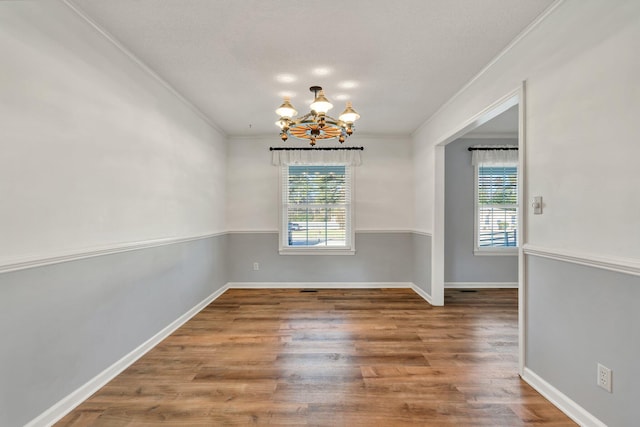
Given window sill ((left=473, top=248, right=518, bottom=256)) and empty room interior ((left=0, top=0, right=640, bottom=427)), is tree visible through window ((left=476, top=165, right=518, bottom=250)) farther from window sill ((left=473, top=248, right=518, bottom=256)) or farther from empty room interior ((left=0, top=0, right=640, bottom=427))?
empty room interior ((left=0, top=0, right=640, bottom=427))

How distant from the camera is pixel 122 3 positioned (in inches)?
75.8

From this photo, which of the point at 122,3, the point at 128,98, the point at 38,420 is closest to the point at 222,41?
the point at 122,3

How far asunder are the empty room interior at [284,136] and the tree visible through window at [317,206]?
4.35 ft

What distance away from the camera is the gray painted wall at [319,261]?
16.7 ft

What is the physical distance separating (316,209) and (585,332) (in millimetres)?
3782

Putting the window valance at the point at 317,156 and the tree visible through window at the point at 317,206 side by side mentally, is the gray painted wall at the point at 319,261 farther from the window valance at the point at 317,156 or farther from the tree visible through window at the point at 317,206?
the window valance at the point at 317,156

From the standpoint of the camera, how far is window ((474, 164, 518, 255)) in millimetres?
5082

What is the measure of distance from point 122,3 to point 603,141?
2.93 m

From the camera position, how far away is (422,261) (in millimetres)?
4605

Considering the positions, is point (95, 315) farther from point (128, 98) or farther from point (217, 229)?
point (217, 229)

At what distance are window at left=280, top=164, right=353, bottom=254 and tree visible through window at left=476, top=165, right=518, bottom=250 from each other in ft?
7.15

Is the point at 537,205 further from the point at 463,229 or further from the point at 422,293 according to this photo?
the point at 463,229

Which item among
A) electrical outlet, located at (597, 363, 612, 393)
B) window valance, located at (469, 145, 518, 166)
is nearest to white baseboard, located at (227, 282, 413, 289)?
window valance, located at (469, 145, 518, 166)

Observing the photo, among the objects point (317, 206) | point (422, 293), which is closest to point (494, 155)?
point (422, 293)
